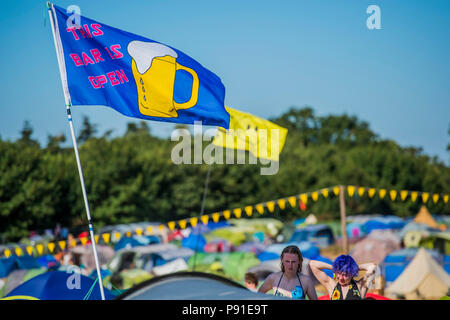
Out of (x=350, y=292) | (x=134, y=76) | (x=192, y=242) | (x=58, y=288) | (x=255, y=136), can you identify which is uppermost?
(x=134, y=76)

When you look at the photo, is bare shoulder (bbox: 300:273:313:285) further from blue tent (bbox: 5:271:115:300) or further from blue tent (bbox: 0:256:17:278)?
blue tent (bbox: 0:256:17:278)

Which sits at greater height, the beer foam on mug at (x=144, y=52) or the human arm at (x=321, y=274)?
the beer foam on mug at (x=144, y=52)

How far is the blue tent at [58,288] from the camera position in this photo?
7219mm

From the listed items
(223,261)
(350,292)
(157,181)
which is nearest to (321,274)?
(350,292)

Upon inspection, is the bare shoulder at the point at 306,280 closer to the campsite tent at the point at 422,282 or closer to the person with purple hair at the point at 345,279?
the person with purple hair at the point at 345,279

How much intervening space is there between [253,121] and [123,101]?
3658 millimetres

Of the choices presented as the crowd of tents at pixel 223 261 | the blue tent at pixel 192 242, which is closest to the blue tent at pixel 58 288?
the crowd of tents at pixel 223 261

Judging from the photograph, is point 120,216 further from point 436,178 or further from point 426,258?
point 436,178

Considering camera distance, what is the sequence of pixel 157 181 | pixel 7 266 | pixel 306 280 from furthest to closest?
pixel 157 181 → pixel 7 266 → pixel 306 280

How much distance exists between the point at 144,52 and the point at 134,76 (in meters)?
0.28

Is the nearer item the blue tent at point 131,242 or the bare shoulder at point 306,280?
the bare shoulder at point 306,280

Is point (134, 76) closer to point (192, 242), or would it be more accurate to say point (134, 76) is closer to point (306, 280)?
point (306, 280)

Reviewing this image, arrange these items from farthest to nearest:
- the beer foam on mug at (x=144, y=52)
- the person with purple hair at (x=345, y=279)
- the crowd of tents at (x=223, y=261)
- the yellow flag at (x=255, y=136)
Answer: the yellow flag at (x=255, y=136), the crowd of tents at (x=223, y=261), the beer foam on mug at (x=144, y=52), the person with purple hair at (x=345, y=279)

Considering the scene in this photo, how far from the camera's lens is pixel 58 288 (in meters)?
7.37
